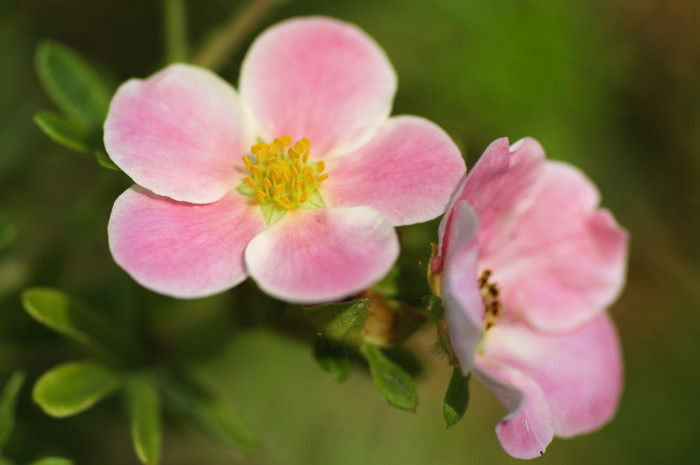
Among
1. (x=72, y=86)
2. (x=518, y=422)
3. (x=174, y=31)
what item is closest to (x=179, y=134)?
(x=72, y=86)

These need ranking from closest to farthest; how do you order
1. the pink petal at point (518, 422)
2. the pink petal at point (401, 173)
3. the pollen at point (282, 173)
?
the pink petal at point (518, 422)
the pink petal at point (401, 173)
the pollen at point (282, 173)

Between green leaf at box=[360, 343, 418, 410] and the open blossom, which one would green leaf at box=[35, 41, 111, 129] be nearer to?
the open blossom

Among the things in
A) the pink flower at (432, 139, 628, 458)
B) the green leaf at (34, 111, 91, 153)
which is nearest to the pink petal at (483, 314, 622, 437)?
the pink flower at (432, 139, 628, 458)

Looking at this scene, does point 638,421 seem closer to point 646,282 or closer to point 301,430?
point 646,282

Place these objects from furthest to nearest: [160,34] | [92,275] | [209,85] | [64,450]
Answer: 1. [160,34]
2. [92,275]
3. [64,450]
4. [209,85]

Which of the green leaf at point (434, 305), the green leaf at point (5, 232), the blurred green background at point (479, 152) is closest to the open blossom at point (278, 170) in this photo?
the green leaf at point (434, 305)

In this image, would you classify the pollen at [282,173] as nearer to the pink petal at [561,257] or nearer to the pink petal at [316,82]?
the pink petal at [316,82]

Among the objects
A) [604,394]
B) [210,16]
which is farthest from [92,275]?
[604,394]
